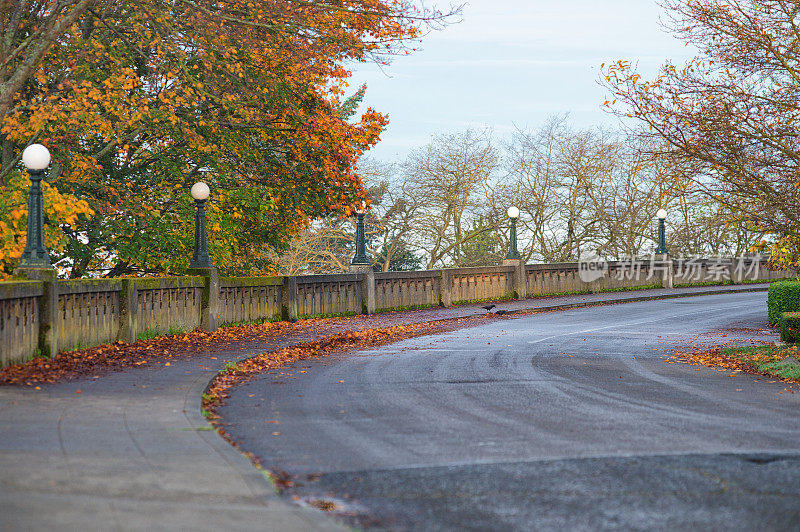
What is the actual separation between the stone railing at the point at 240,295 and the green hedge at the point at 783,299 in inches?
449

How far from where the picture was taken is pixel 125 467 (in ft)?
20.7

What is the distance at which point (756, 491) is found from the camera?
5.84 metres

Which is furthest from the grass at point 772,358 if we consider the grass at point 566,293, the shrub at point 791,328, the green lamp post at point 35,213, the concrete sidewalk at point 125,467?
the grass at point 566,293

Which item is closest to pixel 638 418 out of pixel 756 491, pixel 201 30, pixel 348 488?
pixel 756 491

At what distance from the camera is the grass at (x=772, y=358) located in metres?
13.0

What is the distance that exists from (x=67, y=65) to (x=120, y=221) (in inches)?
167

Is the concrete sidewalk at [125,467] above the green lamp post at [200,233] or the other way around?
the other way around

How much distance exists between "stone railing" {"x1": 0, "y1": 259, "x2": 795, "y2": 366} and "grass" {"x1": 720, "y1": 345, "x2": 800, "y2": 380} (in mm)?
10933

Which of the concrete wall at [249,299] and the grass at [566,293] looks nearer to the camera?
the concrete wall at [249,299]

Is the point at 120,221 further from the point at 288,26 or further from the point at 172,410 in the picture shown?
the point at 172,410

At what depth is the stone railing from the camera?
44.3ft

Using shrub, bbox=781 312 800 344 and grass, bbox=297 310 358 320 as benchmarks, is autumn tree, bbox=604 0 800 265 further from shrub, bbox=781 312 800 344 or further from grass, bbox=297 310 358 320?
grass, bbox=297 310 358 320

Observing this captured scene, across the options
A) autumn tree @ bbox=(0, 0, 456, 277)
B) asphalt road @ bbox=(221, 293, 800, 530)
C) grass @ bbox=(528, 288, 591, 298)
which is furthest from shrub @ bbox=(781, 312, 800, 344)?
grass @ bbox=(528, 288, 591, 298)

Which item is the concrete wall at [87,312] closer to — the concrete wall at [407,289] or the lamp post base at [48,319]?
the lamp post base at [48,319]
